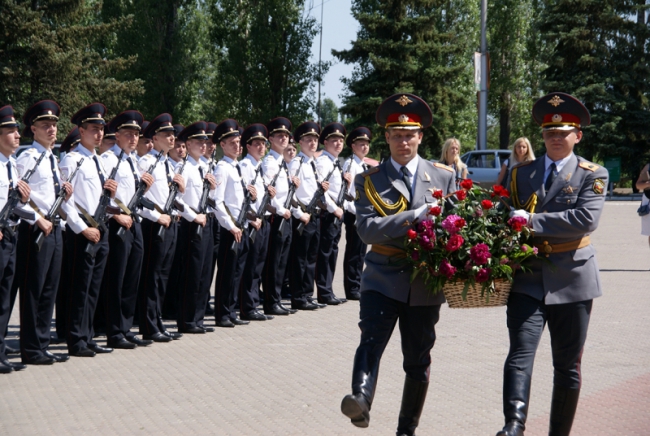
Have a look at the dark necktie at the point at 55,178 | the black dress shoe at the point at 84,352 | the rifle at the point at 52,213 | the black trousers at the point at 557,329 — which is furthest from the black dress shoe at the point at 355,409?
the black dress shoe at the point at 84,352

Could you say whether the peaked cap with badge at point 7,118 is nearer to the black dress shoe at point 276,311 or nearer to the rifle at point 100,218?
the rifle at point 100,218

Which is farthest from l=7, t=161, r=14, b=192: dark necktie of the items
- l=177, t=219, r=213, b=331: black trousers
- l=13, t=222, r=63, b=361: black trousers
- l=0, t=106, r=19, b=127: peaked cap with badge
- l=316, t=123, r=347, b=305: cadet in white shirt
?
l=316, t=123, r=347, b=305: cadet in white shirt

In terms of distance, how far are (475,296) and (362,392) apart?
0.82 m

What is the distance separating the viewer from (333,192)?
12141 millimetres

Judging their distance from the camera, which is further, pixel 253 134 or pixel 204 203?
pixel 253 134

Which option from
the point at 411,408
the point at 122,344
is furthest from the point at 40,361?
the point at 411,408

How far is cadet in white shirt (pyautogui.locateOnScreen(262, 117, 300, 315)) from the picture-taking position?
36.6ft

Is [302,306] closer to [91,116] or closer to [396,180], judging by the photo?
[91,116]

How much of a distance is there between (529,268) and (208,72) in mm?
46136

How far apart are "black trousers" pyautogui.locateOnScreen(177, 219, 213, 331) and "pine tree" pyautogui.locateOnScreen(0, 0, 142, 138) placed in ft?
80.0

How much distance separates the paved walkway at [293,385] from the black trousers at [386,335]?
615 millimetres

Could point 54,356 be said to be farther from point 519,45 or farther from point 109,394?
point 519,45

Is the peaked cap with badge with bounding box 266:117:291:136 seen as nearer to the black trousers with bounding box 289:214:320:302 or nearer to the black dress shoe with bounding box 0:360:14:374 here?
the black trousers with bounding box 289:214:320:302

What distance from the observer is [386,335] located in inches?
217
